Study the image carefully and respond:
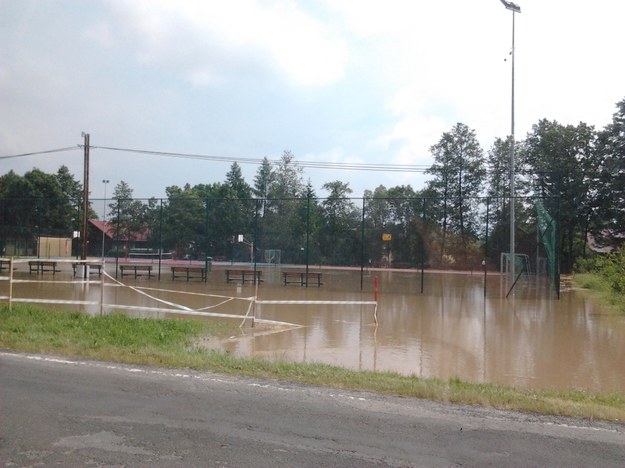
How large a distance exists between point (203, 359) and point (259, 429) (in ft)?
11.9

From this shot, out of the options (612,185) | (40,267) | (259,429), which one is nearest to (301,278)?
(40,267)

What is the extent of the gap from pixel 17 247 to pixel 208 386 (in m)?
35.9

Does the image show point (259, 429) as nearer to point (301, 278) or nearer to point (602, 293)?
point (301, 278)

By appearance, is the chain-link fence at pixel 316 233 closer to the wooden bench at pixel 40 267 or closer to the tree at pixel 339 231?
the tree at pixel 339 231

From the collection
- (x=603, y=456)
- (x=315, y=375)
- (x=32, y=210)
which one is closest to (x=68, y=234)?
(x=32, y=210)

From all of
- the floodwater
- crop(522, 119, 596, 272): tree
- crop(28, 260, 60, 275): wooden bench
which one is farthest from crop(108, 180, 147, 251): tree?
crop(522, 119, 596, 272): tree

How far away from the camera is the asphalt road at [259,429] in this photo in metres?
4.90

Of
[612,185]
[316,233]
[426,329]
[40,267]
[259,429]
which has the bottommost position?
[426,329]

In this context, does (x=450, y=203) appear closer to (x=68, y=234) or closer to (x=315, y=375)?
(x=68, y=234)

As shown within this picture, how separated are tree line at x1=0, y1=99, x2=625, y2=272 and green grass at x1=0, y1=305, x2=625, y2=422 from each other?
1503cm

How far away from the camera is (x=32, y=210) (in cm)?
4431

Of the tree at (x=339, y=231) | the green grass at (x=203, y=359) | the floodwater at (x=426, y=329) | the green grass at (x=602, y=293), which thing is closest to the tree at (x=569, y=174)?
the green grass at (x=602, y=293)

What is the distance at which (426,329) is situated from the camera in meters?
14.2

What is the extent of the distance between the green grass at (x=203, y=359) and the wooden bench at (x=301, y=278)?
13521 mm
